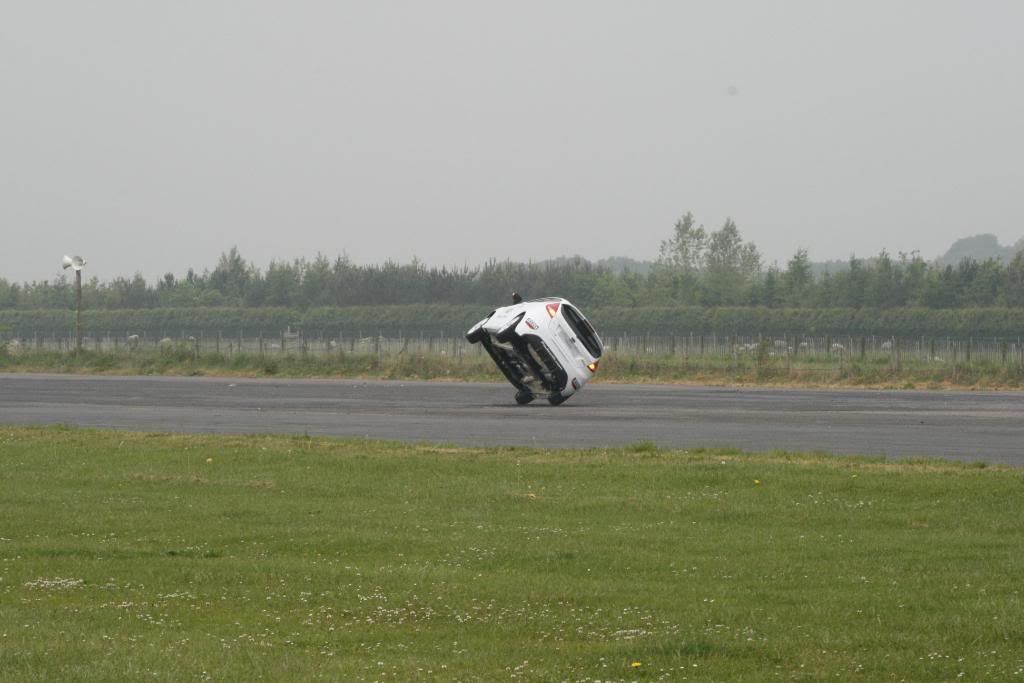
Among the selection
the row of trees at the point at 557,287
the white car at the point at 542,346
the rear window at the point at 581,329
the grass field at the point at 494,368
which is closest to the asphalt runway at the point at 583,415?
the white car at the point at 542,346

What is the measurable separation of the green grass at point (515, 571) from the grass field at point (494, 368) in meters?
35.6

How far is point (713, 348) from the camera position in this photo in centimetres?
9975

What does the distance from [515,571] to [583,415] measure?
22.6 metres

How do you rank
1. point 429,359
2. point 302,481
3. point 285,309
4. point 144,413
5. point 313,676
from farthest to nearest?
point 285,309 → point 429,359 → point 144,413 → point 302,481 → point 313,676

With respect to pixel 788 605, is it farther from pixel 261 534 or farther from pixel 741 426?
pixel 741 426

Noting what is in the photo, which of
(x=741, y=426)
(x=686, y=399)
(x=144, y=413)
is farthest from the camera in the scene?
(x=686, y=399)

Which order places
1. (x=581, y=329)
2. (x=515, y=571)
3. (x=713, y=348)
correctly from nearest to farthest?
(x=515, y=571) → (x=581, y=329) → (x=713, y=348)

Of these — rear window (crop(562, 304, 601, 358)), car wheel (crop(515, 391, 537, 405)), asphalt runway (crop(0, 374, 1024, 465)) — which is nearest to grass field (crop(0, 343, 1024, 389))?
asphalt runway (crop(0, 374, 1024, 465))

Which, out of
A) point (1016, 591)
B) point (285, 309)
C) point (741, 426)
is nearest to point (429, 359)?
point (741, 426)

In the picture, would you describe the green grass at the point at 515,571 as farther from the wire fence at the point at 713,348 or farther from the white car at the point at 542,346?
the wire fence at the point at 713,348

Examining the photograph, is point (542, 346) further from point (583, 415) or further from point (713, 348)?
point (713, 348)

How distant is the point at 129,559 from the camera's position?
13.3 meters

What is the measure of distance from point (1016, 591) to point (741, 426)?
1962 centimetres

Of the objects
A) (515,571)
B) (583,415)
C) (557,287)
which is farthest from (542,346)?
(557,287)
